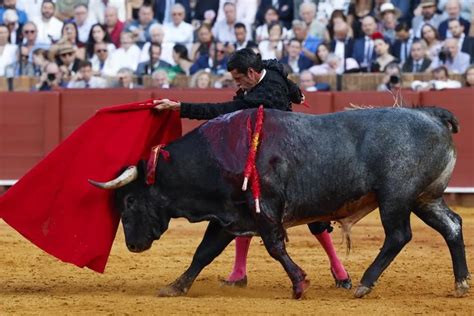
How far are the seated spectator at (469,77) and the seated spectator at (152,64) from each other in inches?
133

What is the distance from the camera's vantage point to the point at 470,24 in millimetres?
14180

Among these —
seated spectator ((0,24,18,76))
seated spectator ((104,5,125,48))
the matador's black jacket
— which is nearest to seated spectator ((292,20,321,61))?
seated spectator ((104,5,125,48))

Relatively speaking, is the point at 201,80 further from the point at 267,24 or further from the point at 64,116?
the point at 64,116

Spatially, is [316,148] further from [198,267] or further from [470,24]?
[470,24]

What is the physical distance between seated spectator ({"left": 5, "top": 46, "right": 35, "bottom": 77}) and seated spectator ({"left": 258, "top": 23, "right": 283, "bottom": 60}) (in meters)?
2.88

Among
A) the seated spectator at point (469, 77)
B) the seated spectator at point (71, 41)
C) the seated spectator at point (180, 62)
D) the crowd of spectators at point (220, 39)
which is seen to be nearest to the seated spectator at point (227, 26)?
the crowd of spectators at point (220, 39)

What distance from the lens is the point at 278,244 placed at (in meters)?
7.91

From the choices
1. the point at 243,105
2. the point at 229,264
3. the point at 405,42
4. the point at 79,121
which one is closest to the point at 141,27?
the point at 79,121

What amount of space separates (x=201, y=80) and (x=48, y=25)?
2.33 meters

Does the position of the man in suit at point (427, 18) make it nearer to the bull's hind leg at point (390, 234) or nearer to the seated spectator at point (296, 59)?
the seated spectator at point (296, 59)

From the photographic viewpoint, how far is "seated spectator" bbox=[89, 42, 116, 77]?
50.5ft

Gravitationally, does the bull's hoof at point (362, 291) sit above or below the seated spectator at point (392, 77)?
below

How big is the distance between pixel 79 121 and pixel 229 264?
5738mm

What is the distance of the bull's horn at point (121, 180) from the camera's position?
26.0 ft
